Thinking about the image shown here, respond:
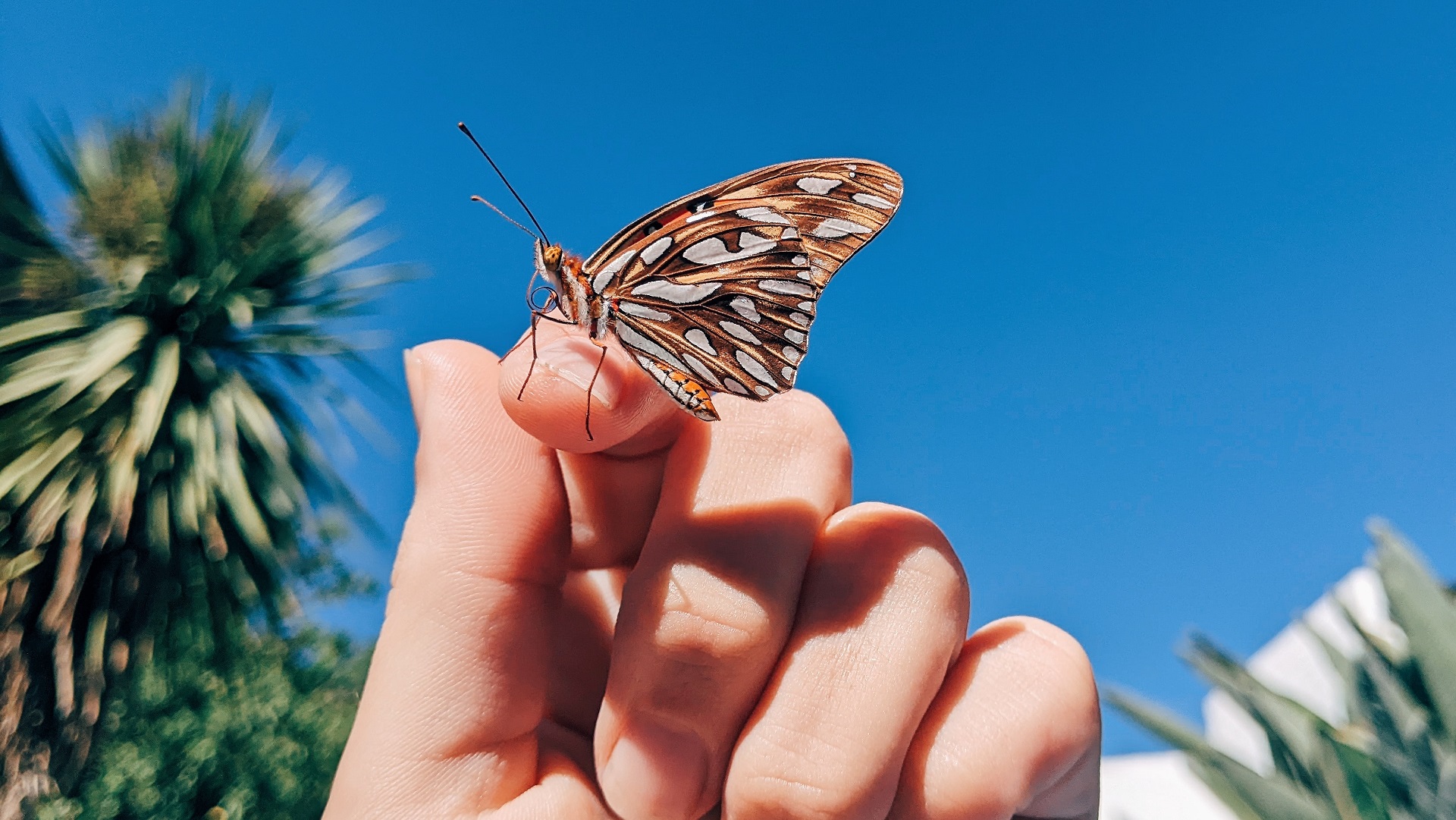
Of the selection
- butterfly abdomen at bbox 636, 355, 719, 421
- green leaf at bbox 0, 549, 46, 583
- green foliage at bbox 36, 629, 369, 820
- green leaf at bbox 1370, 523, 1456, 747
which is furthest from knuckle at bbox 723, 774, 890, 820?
green leaf at bbox 0, 549, 46, 583

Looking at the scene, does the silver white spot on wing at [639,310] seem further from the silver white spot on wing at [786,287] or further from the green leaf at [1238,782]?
the green leaf at [1238,782]

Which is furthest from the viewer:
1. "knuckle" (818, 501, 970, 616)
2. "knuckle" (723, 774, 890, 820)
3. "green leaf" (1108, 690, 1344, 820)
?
"green leaf" (1108, 690, 1344, 820)

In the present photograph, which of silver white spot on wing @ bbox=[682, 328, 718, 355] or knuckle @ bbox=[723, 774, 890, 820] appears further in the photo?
silver white spot on wing @ bbox=[682, 328, 718, 355]

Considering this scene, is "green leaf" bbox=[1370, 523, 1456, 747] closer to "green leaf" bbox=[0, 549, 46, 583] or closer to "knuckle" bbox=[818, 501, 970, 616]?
"knuckle" bbox=[818, 501, 970, 616]

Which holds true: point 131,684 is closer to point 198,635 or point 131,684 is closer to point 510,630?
point 198,635

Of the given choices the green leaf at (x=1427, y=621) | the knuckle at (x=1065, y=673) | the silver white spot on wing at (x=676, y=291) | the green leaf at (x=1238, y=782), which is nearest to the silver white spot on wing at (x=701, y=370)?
the silver white spot on wing at (x=676, y=291)

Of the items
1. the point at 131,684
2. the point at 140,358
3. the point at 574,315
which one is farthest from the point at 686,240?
the point at 140,358

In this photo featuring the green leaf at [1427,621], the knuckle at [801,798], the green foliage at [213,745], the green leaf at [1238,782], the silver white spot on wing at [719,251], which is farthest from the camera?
the green foliage at [213,745]
